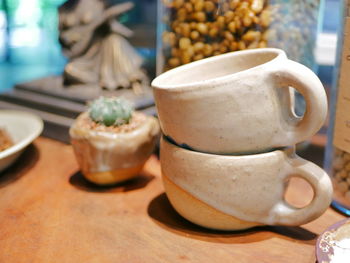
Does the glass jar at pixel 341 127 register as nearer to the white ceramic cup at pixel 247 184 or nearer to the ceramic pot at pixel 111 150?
the white ceramic cup at pixel 247 184

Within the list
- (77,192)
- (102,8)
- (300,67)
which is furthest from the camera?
(102,8)

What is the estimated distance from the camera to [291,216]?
422 millimetres

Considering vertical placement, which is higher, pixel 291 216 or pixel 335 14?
pixel 335 14

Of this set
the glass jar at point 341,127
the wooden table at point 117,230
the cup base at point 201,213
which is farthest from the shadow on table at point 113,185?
the glass jar at point 341,127

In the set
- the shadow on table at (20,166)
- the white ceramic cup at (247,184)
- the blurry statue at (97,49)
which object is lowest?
the shadow on table at (20,166)

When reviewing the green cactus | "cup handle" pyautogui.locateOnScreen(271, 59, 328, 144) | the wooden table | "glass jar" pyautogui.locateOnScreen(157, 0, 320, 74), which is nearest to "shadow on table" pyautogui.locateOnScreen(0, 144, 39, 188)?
the wooden table

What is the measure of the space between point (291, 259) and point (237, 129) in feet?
0.40

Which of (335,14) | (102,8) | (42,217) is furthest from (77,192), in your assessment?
(335,14)

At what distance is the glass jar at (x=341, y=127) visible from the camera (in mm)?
450

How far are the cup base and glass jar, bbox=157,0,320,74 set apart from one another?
18 centimetres

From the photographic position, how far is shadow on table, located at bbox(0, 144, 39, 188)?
1.89 feet

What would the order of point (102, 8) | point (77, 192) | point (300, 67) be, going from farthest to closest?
1. point (102, 8)
2. point (77, 192)
3. point (300, 67)

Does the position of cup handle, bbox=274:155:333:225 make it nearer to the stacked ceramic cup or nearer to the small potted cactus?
the stacked ceramic cup

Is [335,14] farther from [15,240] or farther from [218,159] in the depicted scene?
[15,240]
